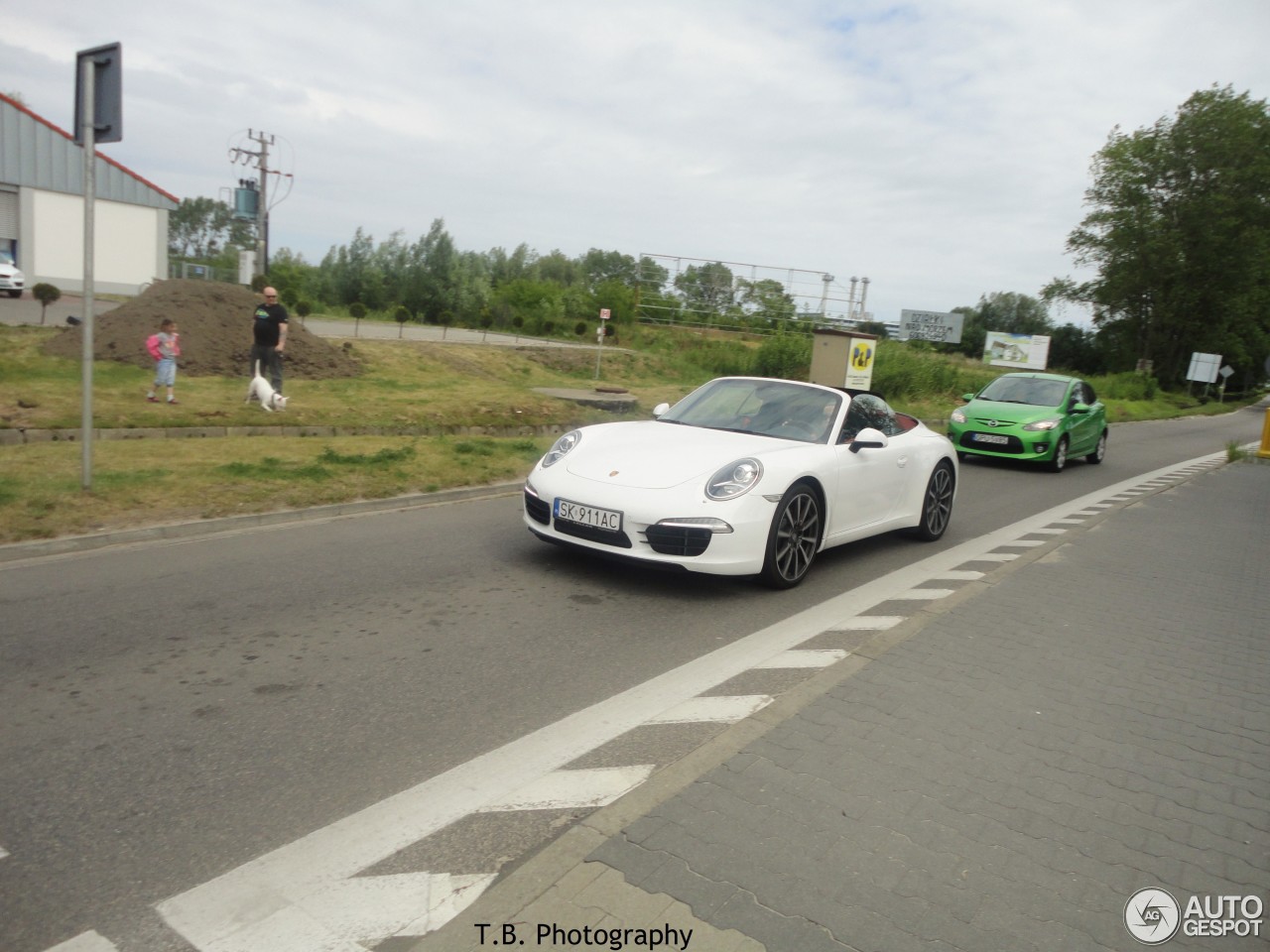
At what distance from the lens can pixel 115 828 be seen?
3135 millimetres

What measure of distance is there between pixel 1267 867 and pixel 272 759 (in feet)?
11.8

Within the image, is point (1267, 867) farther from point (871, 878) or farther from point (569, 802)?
point (569, 802)

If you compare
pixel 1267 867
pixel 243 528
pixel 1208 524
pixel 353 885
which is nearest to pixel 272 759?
pixel 353 885

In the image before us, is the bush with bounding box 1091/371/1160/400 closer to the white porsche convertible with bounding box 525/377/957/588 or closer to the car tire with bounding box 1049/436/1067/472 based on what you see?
the car tire with bounding box 1049/436/1067/472

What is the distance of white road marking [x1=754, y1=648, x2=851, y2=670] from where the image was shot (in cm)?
509

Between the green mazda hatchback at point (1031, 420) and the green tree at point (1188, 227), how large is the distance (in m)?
51.1

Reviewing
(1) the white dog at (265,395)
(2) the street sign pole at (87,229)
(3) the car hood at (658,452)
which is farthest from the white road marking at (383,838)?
(1) the white dog at (265,395)

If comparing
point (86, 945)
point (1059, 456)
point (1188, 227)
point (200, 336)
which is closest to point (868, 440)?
point (86, 945)

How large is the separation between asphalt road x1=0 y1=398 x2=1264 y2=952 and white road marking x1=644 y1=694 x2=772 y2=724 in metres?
0.39

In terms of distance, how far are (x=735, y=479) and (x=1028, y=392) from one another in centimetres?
1206

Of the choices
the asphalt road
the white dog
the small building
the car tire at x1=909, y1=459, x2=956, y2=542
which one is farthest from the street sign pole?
the small building

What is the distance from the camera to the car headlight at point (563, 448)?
22.7 ft

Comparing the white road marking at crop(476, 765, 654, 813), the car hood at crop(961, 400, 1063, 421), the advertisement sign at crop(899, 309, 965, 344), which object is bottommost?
the white road marking at crop(476, 765, 654, 813)

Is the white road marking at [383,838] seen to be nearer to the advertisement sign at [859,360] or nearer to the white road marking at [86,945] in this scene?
the white road marking at [86,945]
